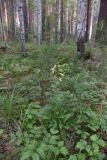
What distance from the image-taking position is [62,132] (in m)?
3.46

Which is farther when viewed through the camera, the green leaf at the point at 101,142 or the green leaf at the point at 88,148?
the green leaf at the point at 101,142

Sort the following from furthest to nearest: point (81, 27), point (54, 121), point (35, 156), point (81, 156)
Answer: point (81, 27), point (54, 121), point (81, 156), point (35, 156)

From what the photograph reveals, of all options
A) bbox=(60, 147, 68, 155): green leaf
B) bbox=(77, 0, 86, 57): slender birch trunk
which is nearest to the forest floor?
bbox=(60, 147, 68, 155): green leaf

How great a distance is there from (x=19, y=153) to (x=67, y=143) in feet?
2.31

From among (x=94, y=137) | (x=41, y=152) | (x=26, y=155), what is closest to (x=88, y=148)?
(x=94, y=137)

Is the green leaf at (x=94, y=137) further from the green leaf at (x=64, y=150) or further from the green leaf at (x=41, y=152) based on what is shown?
the green leaf at (x=41, y=152)

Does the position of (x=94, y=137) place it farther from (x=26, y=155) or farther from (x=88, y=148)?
(x=26, y=155)

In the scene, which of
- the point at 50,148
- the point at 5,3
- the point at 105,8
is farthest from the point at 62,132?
the point at 5,3

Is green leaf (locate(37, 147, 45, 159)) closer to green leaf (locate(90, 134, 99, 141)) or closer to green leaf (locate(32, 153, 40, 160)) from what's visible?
green leaf (locate(32, 153, 40, 160))

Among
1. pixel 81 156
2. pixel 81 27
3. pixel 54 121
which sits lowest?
pixel 81 156

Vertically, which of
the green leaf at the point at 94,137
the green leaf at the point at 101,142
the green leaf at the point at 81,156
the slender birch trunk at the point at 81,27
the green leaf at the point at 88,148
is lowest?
the green leaf at the point at 81,156

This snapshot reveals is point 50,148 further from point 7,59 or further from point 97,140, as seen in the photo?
point 7,59

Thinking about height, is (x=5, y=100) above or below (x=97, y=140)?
above

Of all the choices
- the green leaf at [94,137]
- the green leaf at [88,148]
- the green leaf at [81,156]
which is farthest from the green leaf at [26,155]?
the green leaf at [94,137]
